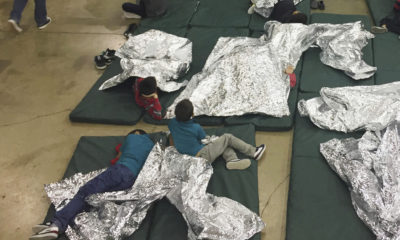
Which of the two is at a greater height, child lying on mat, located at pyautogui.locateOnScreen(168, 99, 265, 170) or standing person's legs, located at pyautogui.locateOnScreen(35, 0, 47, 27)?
child lying on mat, located at pyautogui.locateOnScreen(168, 99, 265, 170)

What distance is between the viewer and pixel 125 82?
353cm

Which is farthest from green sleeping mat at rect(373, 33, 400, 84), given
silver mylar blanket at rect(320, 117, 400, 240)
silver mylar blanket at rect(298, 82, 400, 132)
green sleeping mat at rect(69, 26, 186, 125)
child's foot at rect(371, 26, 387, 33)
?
green sleeping mat at rect(69, 26, 186, 125)

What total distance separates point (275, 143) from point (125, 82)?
1600mm

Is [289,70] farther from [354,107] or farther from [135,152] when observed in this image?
[135,152]

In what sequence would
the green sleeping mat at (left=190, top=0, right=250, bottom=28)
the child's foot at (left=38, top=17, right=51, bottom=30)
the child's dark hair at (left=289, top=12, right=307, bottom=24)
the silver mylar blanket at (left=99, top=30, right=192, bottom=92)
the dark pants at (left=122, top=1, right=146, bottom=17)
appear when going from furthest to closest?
the child's foot at (left=38, top=17, right=51, bottom=30), the dark pants at (left=122, top=1, right=146, bottom=17), the green sleeping mat at (left=190, top=0, right=250, bottom=28), the child's dark hair at (left=289, top=12, right=307, bottom=24), the silver mylar blanket at (left=99, top=30, right=192, bottom=92)

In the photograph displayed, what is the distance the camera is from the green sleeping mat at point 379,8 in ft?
13.8

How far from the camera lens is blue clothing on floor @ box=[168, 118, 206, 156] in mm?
2664

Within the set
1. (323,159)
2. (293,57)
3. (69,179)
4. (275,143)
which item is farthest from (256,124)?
(69,179)

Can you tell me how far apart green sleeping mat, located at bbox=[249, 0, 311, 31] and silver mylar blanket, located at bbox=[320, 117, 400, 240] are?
190 cm

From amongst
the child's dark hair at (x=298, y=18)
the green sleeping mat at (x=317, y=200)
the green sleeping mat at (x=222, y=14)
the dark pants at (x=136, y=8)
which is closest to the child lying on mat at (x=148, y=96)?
the green sleeping mat at (x=317, y=200)

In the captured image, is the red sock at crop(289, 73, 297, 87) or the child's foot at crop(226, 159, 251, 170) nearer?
the child's foot at crop(226, 159, 251, 170)

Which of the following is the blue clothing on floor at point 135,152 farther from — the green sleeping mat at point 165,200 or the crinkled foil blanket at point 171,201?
the green sleeping mat at point 165,200

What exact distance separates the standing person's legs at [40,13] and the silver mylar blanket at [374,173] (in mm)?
3791

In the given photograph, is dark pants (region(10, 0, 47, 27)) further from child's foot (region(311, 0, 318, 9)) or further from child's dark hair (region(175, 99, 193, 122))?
child's foot (region(311, 0, 318, 9))
